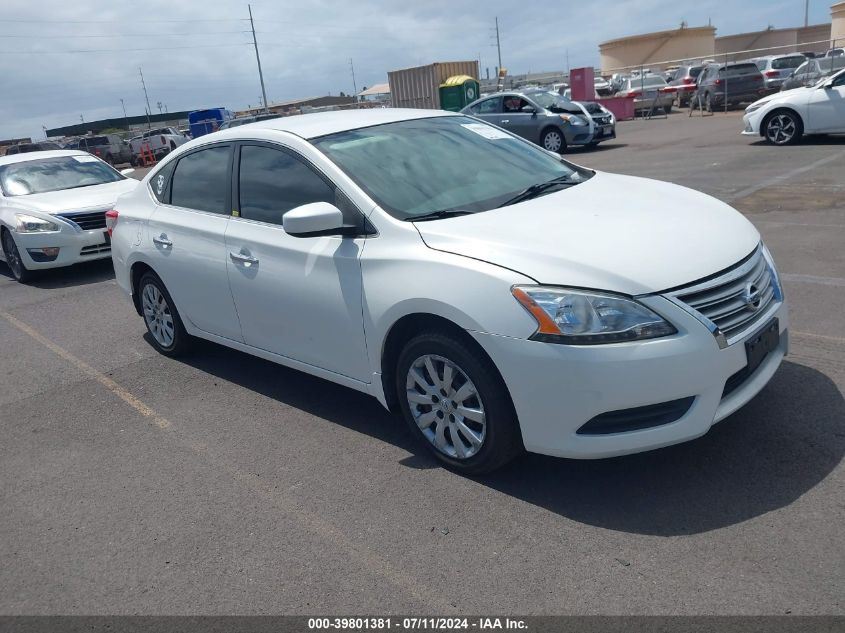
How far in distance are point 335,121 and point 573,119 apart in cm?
1508

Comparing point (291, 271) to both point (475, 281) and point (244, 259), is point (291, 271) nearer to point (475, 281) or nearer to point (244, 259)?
point (244, 259)

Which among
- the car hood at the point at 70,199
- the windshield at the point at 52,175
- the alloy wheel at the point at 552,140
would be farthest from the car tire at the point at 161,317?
the alloy wheel at the point at 552,140

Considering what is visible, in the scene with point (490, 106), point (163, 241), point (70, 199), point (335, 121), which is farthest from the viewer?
point (490, 106)

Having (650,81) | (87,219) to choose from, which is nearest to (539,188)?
(87,219)

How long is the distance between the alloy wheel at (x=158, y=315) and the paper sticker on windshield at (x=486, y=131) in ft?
8.57

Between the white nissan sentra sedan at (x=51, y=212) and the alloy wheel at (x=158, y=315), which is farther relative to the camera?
the white nissan sentra sedan at (x=51, y=212)

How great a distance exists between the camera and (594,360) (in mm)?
3197

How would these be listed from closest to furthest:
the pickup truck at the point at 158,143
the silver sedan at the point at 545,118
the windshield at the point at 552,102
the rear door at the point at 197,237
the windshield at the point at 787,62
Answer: the rear door at the point at 197,237
the silver sedan at the point at 545,118
the windshield at the point at 552,102
the windshield at the point at 787,62
the pickup truck at the point at 158,143

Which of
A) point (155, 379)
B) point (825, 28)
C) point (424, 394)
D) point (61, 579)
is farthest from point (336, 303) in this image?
point (825, 28)

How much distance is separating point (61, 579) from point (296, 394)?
205 cm

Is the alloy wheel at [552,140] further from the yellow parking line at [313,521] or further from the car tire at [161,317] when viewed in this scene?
the yellow parking line at [313,521]

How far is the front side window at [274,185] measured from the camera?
4441mm

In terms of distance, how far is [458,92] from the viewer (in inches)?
1153

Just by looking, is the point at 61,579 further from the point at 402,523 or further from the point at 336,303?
the point at 336,303
